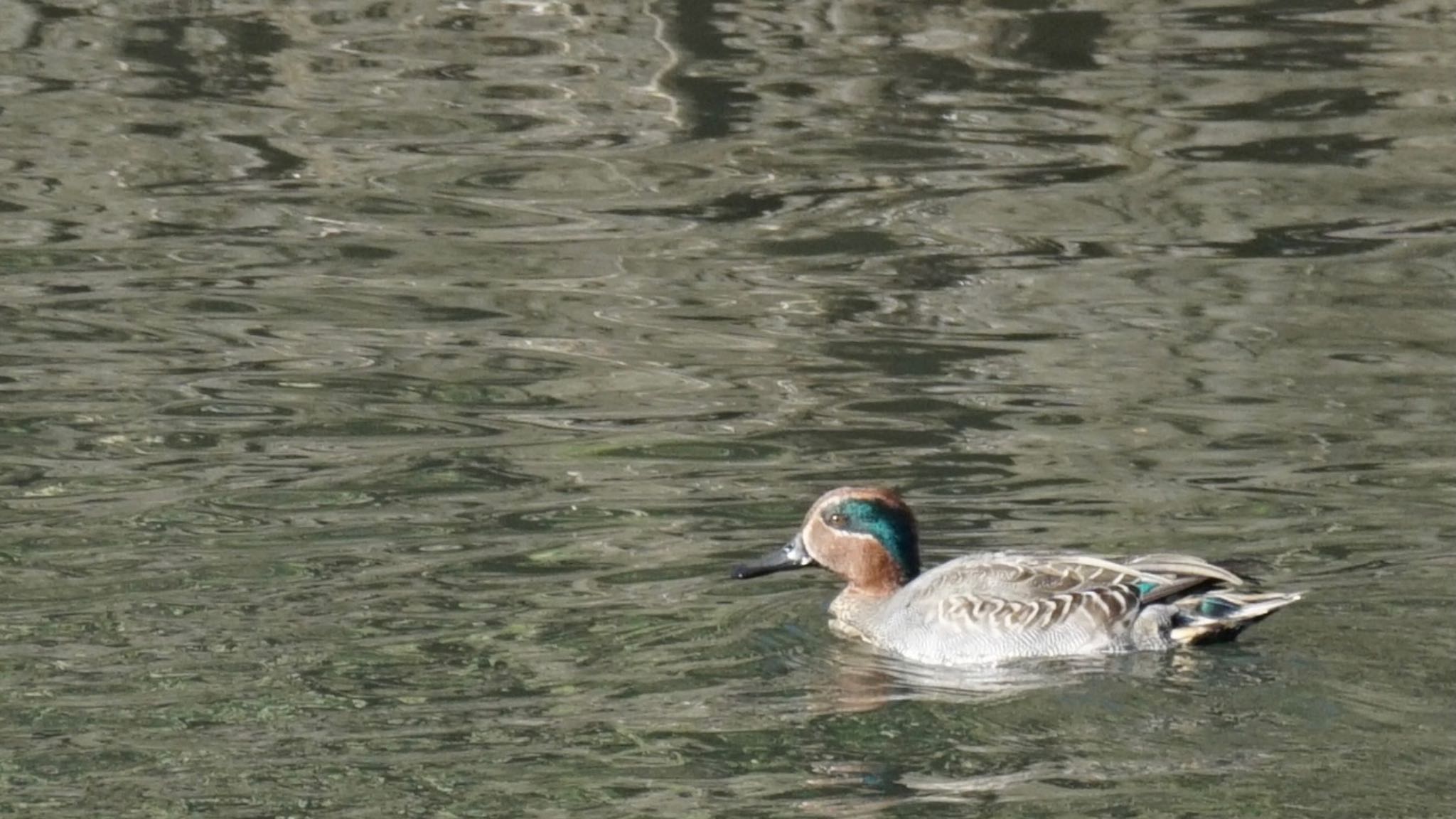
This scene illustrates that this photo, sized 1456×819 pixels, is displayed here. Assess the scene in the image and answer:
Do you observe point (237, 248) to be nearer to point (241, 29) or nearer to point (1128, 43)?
point (241, 29)

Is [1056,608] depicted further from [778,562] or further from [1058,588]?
[778,562]

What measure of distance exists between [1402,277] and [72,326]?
6447 mm

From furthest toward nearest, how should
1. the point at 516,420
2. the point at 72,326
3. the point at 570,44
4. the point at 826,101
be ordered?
the point at 570,44 < the point at 826,101 < the point at 72,326 < the point at 516,420

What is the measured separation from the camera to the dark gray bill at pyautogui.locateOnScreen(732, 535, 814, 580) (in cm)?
922

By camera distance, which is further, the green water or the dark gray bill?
the dark gray bill

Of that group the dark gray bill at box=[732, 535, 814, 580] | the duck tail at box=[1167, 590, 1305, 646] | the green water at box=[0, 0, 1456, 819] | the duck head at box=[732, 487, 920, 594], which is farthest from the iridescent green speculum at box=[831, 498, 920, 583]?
the duck tail at box=[1167, 590, 1305, 646]

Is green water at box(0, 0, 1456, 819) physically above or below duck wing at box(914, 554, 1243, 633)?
below

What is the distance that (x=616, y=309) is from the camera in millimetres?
13297

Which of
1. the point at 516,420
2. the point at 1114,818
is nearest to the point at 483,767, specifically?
the point at 1114,818

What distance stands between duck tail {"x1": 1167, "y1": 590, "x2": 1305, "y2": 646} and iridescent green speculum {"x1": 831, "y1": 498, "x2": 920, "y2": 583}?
109 cm

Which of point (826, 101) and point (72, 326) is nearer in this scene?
point (72, 326)

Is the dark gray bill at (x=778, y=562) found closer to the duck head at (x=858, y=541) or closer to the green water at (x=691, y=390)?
the duck head at (x=858, y=541)

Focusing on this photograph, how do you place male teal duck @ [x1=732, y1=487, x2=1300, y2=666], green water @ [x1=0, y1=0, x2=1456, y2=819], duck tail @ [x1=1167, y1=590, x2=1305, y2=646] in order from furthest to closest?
1. male teal duck @ [x1=732, y1=487, x2=1300, y2=666]
2. duck tail @ [x1=1167, y1=590, x2=1305, y2=646]
3. green water @ [x1=0, y1=0, x2=1456, y2=819]

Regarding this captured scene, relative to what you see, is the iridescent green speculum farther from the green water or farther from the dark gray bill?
the green water
